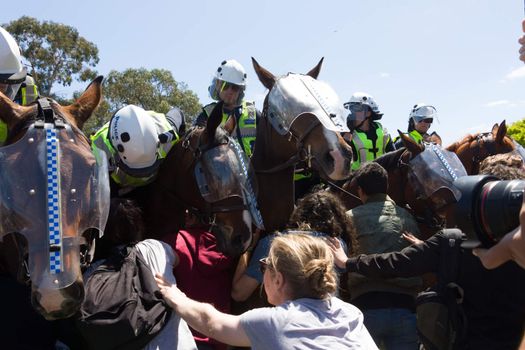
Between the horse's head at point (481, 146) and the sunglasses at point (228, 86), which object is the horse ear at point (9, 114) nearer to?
the sunglasses at point (228, 86)

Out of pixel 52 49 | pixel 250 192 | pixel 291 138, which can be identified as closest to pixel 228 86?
pixel 291 138

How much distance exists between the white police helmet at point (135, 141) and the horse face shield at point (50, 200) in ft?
3.54

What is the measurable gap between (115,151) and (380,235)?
223 cm

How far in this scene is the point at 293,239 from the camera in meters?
3.01

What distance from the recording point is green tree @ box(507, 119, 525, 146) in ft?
61.2

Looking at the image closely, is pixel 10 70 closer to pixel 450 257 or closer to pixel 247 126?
pixel 247 126

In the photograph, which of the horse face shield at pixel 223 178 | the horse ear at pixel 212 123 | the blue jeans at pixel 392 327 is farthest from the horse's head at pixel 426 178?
the horse ear at pixel 212 123

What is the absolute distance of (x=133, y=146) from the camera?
4.24 meters

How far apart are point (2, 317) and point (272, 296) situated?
1449 mm

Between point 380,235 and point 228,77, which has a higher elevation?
point 228,77

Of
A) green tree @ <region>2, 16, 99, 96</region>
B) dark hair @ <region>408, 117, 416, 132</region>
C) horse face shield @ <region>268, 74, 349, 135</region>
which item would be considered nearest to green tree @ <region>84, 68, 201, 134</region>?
green tree @ <region>2, 16, 99, 96</region>

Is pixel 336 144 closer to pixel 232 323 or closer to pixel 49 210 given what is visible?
pixel 232 323

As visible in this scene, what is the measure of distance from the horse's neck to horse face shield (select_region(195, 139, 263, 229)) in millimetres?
467

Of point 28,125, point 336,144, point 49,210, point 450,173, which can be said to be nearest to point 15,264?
point 49,210
